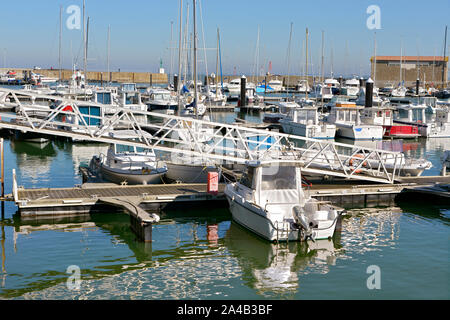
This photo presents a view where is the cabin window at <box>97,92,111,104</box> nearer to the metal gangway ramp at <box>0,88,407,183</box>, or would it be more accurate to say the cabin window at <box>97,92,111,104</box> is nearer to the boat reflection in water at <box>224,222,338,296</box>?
the metal gangway ramp at <box>0,88,407,183</box>

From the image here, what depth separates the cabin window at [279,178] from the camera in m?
21.5

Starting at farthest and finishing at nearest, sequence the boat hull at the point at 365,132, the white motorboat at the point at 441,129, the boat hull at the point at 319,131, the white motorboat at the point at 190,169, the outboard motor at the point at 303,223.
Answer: the white motorboat at the point at 441,129, the boat hull at the point at 365,132, the boat hull at the point at 319,131, the white motorboat at the point at 190,169, the outboard motor at the point at 303,223

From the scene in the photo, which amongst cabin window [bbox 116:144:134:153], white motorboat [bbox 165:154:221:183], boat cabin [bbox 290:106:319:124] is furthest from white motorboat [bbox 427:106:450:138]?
cabin window [bbox 116:144:134:153]

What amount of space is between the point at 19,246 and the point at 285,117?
37.9 meters

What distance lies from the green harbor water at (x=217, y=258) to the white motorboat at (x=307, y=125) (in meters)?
24.1

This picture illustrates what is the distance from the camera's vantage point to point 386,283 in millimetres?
16531

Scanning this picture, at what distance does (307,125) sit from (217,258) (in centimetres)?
3235

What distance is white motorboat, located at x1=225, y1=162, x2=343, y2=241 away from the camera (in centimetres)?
1961

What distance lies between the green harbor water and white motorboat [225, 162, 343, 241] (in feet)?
1.50

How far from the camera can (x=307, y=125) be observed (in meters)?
49.7

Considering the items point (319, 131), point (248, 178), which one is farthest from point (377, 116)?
point (248, 178)

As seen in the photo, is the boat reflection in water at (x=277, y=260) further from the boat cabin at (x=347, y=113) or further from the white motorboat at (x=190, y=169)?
the boat cabin at (x=347, y=113)

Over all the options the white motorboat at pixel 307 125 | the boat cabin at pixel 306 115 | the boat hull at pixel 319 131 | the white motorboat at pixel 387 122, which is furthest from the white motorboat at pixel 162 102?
the white motorboat at pixel 387 122

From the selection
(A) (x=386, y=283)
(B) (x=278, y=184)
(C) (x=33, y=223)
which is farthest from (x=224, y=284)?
(C) (x=33, y=223)
